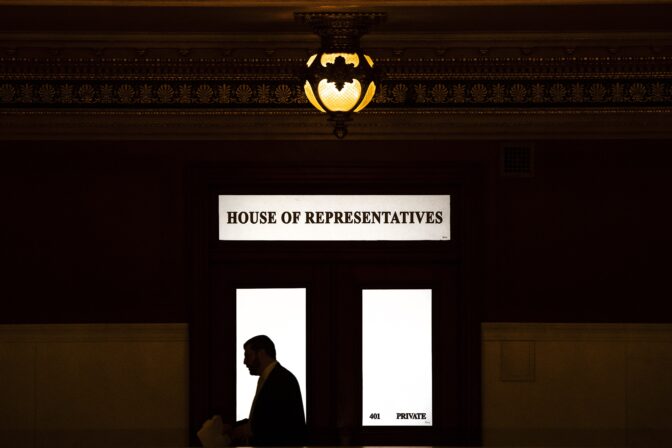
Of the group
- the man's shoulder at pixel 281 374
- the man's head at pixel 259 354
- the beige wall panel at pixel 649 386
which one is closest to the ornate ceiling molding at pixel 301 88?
the beige wall panel at pixel 649 386

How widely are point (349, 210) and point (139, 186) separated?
1.44 meters

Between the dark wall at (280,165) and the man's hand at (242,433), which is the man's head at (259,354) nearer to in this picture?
the man's hand at (242,433)

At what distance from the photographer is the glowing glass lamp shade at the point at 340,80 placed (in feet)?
20.2

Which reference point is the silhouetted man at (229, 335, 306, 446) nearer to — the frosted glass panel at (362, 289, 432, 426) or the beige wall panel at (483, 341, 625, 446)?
the frosted glass panel at (362, 289, 432, 426)

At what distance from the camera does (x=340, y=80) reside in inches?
242

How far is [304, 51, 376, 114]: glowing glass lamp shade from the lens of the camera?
20.2 feet

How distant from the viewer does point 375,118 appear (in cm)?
737

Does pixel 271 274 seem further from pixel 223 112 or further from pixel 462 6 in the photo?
pixel 462 6

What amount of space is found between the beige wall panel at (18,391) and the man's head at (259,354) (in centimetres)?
195

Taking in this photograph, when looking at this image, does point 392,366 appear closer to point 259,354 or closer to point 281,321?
point 281,321

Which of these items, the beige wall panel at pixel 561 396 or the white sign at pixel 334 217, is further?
the white sign at pixel 334 217

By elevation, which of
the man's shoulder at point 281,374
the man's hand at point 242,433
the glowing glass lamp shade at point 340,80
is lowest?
the man's hand at point 242,433

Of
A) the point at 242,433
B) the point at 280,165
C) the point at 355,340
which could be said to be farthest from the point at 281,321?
the point at 242,433

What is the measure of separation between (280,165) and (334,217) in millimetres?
517
